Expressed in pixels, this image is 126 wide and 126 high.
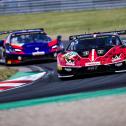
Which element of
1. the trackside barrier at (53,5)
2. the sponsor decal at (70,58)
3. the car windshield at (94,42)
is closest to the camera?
the sponsor decal at (70,58)

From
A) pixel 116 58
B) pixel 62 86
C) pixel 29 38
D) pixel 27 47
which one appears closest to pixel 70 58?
pixel 116 58

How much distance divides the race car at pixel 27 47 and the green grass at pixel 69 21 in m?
13.0

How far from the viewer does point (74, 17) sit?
3500 centimetres

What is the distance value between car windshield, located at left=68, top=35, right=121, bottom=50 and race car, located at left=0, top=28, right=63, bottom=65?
12.3 ft

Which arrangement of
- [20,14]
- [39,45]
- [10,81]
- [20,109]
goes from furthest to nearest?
1. [20,14]
2. [39,45]
3. [10,81]
4. [20,109]

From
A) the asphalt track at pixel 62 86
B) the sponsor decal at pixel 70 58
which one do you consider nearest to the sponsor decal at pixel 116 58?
the asphalt track at pixel 62 86

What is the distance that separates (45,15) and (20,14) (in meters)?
2.39

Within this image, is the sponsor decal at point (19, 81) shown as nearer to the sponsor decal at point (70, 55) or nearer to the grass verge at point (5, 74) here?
the grass verge at point (5, 74)

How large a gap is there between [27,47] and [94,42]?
A: 448 cm

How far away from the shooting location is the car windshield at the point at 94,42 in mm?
13107

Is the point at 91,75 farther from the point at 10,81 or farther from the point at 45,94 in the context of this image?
the point at 45,94

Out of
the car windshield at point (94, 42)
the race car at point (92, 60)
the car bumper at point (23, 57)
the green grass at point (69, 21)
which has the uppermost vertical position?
the car windshield at point (94, 42)

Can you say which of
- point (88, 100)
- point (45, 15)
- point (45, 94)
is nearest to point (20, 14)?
point (45, 15)

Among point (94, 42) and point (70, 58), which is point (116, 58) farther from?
point (94, 42)
